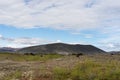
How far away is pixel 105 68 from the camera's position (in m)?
39.8

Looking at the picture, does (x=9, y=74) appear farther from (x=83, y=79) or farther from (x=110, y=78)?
(x=110, y=78)

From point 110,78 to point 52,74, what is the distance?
24.5 feet

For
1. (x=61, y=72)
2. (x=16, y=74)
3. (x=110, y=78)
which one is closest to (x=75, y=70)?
(x=61, y=72)

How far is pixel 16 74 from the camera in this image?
39.8 m

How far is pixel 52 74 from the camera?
38656 mm

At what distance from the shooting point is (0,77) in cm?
3934

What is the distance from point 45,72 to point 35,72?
5.31 ft

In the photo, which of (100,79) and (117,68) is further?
(117,68)

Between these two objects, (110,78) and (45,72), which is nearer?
(110,78)

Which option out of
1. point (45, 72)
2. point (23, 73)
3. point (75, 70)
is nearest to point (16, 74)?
point (23, 73)

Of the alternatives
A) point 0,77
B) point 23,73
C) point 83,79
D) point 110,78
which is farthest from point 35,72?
point 110,78

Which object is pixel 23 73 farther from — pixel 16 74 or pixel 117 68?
pixel 117 68

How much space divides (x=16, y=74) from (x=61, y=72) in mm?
6098

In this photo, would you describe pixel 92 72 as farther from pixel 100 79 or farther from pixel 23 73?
pixel 23 73
